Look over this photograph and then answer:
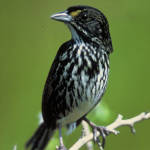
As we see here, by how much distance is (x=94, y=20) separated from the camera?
344 centimetres

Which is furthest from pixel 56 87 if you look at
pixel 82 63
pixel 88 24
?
pixel 88 24

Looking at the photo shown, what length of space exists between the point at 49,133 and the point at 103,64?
0.72 meters

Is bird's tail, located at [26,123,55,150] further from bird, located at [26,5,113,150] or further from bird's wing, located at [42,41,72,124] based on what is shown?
bird, located at [26,5,113,150]

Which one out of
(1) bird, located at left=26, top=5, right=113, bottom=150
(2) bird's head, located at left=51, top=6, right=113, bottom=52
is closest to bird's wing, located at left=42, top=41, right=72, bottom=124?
(1) bird, located at left=26, top=5, right=113, bottom=150

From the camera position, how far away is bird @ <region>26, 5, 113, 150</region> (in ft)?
11.2

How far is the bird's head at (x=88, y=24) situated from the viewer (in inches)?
134

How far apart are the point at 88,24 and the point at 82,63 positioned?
225 mm

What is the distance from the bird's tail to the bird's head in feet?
2.43

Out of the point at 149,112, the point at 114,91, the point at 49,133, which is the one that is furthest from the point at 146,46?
the point at 149,112

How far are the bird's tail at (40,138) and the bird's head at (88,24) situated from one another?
741 mm

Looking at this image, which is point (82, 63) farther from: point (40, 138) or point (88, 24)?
point (40, 138)

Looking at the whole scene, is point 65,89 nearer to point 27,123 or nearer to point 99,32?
point 99,32

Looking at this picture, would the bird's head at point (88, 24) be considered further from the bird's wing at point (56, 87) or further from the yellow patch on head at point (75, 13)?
the bird's wing at point (56, 87)

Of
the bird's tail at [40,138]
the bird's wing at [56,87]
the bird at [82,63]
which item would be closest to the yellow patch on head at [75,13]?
the bird at [82,63]
